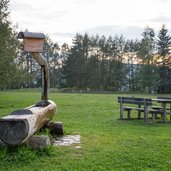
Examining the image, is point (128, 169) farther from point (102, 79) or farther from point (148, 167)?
point (102, 79)

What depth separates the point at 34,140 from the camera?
266 inches

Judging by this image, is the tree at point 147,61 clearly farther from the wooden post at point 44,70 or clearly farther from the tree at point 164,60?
the wooden post at point 44,70

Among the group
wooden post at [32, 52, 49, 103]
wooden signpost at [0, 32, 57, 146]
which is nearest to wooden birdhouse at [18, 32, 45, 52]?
wooden signpost at [0, 32, 57, 146]

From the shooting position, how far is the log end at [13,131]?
6199 mm

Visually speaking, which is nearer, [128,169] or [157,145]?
[128,169]

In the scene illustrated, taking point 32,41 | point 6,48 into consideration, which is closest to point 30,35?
point 32,41

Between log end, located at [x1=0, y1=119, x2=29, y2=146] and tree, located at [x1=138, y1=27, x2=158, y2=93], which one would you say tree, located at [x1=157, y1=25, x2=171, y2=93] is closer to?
tree, located at [x1=138, y1=27, x2=158, y2=93]

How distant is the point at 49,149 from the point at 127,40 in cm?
6620

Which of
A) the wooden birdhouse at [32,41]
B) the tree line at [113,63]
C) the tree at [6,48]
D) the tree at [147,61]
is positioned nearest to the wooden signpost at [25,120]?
the wooden birdhouse at [32,41]

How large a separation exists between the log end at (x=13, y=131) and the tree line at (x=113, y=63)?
170 ft

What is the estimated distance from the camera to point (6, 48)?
2380cm

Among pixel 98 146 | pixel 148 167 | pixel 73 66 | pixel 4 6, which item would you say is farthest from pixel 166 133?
pixel 73 66

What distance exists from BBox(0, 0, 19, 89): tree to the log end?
55.3 feet

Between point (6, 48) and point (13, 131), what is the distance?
18.3 meters
